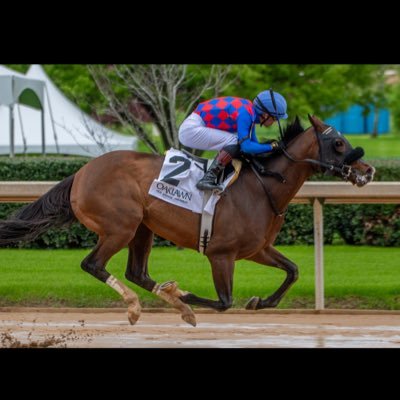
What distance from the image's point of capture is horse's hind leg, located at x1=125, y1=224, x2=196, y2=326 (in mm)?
7586

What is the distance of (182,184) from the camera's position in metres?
7.53

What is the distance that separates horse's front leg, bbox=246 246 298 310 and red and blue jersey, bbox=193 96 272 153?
2.71 feet

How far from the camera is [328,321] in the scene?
8703 mm

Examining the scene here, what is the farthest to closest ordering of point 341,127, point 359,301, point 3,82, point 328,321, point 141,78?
point 341,127 < point 3,82 < point 141,78 < point 359,301 < point 328,321

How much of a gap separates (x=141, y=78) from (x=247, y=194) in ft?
23.6

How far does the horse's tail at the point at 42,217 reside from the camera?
7816mm

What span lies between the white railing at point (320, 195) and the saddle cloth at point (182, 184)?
1799mm

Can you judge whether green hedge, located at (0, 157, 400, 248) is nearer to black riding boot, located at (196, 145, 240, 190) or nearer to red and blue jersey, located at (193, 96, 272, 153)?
red and blue jersey, located at (193, 96, 272, 153)

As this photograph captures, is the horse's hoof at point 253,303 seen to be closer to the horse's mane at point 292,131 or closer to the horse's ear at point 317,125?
the horse's mane at point 292,131

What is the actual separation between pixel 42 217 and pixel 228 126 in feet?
5.21

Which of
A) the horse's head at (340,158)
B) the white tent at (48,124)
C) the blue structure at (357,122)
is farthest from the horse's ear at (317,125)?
the blue structure at (357,122)

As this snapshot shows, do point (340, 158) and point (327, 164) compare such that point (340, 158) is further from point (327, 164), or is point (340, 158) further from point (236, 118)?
point (236, 118)

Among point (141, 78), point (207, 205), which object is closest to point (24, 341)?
point (207, 205)

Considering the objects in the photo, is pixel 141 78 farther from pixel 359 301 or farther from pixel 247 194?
pixel 247 194
